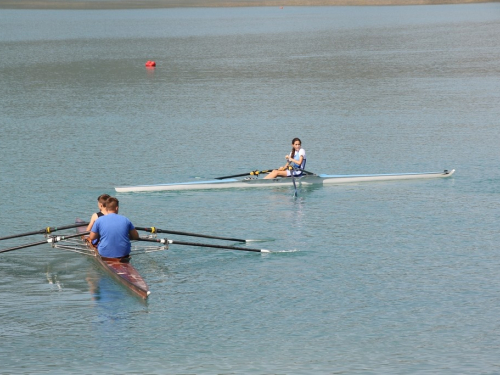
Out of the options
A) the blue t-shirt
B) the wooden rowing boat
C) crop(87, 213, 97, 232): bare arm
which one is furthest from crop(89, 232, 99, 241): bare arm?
crop(87, 213, 97, 232): bare arm

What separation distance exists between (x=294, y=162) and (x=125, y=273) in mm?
10812

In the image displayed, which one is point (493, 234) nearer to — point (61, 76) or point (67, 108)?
point (67, 108)

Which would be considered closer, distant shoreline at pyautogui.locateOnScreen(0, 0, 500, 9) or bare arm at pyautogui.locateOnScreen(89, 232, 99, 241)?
bare arm at pyautogui.locateOnScreen(89, 232, 99, 241)

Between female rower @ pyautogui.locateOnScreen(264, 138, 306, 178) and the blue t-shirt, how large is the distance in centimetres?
988

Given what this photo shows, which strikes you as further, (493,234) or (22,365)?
(493,234)

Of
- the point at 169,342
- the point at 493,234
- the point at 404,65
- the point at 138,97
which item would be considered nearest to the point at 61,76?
the point at 138,97

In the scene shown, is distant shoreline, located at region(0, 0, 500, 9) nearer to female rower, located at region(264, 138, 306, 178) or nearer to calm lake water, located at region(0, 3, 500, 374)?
calm lake water, located at region(0, 3, 500, 374)

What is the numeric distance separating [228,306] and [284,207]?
29.3ft

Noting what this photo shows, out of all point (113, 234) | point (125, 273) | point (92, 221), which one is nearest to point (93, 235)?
point (113, 234)

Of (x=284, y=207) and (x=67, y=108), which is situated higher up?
(x=67, y=108)

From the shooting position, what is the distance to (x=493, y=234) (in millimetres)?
24125

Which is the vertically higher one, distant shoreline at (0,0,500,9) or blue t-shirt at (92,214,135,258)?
distant shoreline at (0,0,500,9)

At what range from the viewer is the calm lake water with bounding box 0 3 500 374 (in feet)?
53.6

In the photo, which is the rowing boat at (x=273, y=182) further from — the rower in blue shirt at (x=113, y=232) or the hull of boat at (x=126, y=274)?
Answer: the rower in blue shirt at (x=113, y=232)
